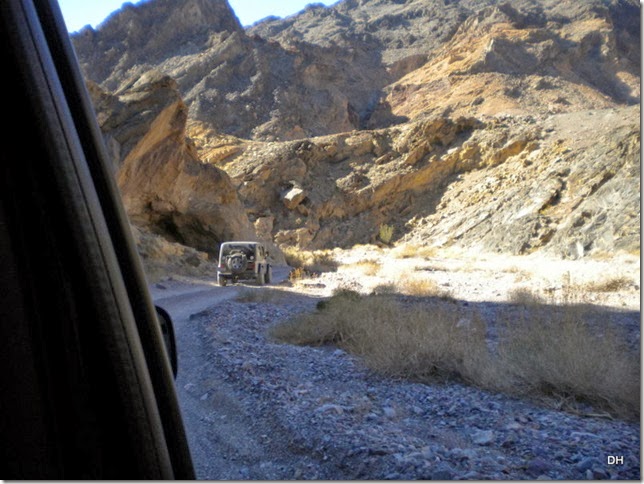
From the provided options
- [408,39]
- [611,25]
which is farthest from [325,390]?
[408,39]

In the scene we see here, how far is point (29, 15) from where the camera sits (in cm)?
124

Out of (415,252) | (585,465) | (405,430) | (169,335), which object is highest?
(169,335)

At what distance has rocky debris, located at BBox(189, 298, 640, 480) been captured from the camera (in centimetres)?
341

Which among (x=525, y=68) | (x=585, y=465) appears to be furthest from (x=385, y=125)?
(x=585, y=465)

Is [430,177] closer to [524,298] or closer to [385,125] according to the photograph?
[385,125]

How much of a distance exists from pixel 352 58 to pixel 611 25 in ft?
130

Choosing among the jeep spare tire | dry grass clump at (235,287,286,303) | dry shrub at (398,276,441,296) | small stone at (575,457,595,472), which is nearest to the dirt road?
small stone at (575,457,595,472)

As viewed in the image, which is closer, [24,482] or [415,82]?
[24,482]

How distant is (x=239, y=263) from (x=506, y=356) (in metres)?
13.7

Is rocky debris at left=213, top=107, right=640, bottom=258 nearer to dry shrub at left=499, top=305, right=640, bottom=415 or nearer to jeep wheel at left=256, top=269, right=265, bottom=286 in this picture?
jeep wheel at left=256, top=269, right=265, bottom=286

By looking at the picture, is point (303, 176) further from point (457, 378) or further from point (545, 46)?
point (545, 46)

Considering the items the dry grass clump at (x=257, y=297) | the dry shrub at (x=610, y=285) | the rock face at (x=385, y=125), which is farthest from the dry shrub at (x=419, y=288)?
the rock face at (x=385, y=125)

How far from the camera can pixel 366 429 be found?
13.5 feet

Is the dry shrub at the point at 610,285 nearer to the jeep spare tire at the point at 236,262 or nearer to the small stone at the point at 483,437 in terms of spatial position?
the jeep spare tire at the point at 236,262
